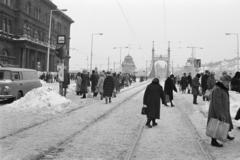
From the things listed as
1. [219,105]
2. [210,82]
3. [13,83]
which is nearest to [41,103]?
[13,83]

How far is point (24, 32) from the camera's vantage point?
6228cm

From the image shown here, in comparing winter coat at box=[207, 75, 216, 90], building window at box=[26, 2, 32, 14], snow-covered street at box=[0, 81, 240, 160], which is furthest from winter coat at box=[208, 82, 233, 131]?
building window at box=[26, 2, 32, 14]

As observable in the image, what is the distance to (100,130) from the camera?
9.99 meters

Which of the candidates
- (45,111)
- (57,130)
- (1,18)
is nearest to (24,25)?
(1,18)

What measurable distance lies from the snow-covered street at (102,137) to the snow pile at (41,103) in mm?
432

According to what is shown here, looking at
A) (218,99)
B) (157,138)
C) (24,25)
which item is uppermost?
(24,25)

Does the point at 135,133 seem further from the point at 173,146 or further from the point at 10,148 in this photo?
the point at 10,148

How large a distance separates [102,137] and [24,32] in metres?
56.8

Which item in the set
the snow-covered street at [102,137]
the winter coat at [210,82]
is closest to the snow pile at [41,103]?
the snow-covered street at [102,137]

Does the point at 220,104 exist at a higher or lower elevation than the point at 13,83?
lower

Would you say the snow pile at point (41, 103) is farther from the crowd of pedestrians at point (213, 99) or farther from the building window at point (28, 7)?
the building window at point (28, 7)

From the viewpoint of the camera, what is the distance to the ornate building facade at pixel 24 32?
5588cm

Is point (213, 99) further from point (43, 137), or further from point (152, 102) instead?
point (43, 137)

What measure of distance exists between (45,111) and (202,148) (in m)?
8.23
